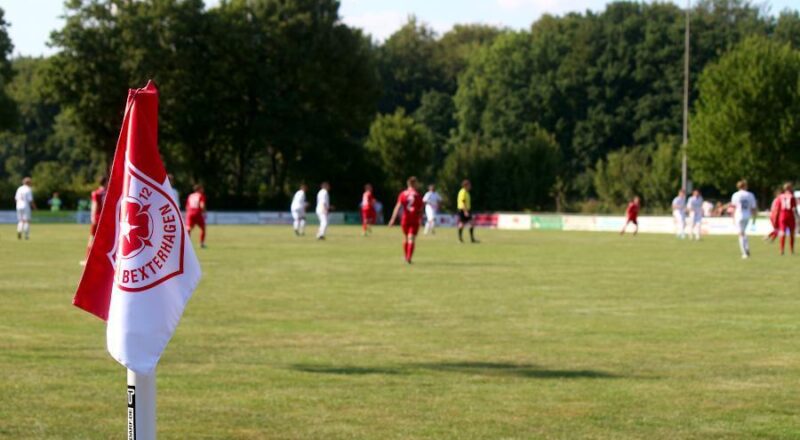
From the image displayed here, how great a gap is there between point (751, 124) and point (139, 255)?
76.4 meters

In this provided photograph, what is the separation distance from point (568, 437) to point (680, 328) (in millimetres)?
7535

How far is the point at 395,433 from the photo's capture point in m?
9.39

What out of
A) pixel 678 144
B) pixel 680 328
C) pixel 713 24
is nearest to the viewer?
pixel 680 328

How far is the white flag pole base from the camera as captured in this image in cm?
529

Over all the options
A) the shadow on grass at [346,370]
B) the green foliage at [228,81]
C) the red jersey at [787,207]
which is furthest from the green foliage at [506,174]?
the shadow on grass at [346,370]

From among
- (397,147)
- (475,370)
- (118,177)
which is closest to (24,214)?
(475,370)

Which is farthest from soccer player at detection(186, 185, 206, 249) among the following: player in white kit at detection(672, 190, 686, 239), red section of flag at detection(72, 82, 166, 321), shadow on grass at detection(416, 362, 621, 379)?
red section of flag at detection(72, 82, 166, 321)

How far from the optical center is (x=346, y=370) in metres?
12.6

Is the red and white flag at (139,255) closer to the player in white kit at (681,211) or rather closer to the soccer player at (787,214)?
the soccer player at (787,214)

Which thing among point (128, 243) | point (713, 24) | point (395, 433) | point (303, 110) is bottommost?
point (395, 433)

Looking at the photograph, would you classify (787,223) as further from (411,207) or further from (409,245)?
(409,245)

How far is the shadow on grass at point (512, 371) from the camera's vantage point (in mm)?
12234

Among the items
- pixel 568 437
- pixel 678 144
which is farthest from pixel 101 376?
pixel 678 144

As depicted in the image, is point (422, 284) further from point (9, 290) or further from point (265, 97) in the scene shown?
point (265, 97)
